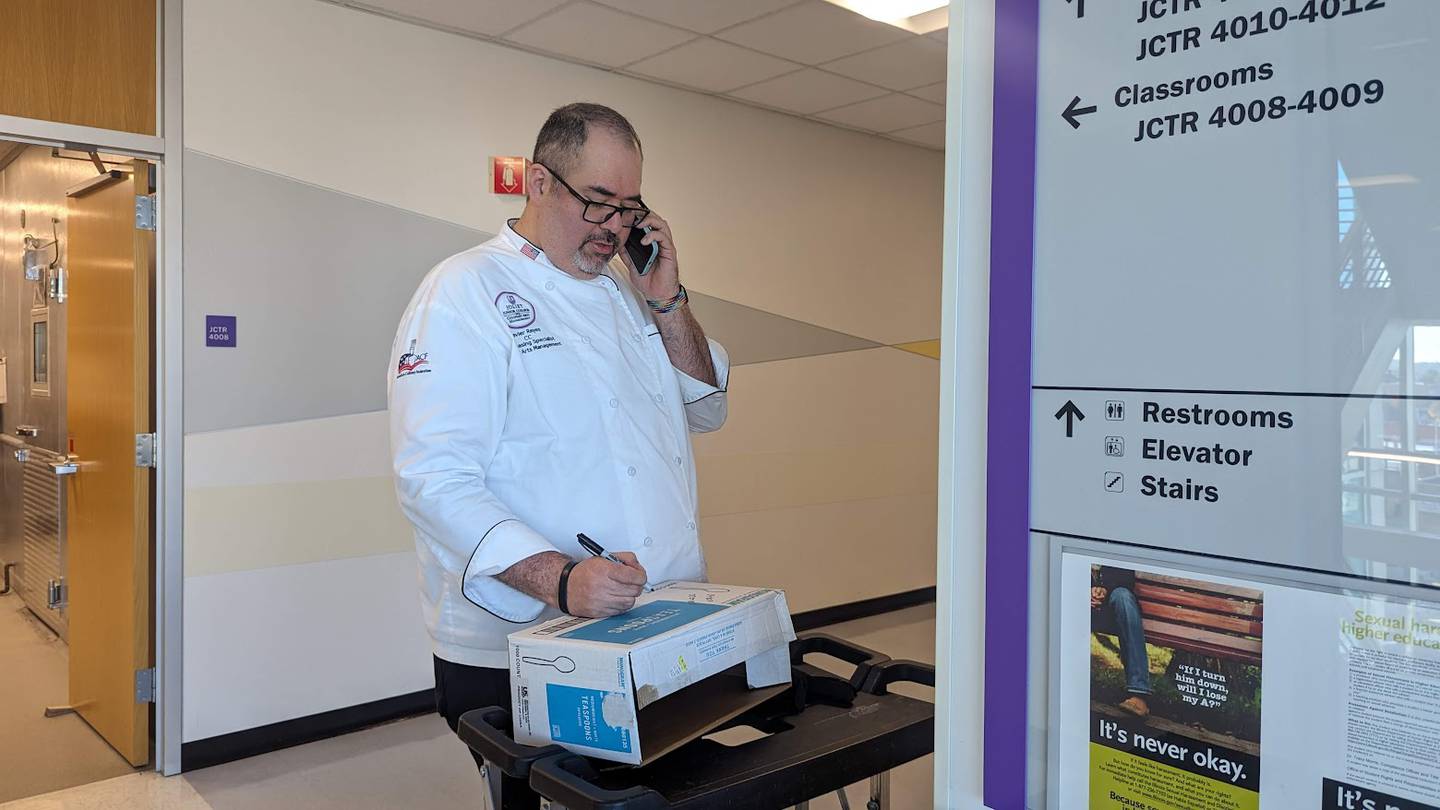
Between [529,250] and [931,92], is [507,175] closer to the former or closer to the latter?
[931,92]

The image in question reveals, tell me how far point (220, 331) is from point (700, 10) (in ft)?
7.36

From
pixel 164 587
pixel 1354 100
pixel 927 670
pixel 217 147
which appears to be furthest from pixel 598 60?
pixel 1354 100

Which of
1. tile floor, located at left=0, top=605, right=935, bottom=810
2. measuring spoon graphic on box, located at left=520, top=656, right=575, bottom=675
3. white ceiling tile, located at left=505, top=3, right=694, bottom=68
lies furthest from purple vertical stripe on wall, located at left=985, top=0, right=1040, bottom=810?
white ceiling tile, located at left=505, top=3, right=694, bottom=68

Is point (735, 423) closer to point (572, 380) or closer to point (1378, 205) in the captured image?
point (572, 380)

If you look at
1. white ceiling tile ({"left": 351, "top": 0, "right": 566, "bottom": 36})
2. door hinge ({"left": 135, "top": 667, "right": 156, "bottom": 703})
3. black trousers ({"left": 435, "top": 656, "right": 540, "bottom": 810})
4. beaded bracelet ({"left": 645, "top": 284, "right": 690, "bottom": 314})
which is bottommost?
door hinge ({"left": 135, "top": 667, "right": 156, "bottom": 703})

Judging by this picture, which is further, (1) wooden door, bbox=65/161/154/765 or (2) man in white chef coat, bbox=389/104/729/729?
(1) wooden door, bbox=65/161/154/765

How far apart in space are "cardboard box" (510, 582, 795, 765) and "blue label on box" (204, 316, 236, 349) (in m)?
2.87

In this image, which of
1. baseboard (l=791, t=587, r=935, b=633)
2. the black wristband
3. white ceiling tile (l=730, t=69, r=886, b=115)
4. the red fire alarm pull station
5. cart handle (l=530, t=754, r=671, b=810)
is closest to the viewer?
cart handle (l=530, t=754, r=671, b=810)

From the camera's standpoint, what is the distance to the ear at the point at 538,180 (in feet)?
6.59

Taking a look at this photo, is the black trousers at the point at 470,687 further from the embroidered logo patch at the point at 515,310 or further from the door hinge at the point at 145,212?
the door hinge at the point at 145,212

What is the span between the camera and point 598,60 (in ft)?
15.7

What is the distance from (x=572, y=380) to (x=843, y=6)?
279cm

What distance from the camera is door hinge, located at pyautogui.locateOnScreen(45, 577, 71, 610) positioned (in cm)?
406

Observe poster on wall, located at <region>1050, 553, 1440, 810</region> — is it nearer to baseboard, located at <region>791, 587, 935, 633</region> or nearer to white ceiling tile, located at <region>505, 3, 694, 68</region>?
white ceiling tile, located at <region>505, 3, 694, 68</region>
